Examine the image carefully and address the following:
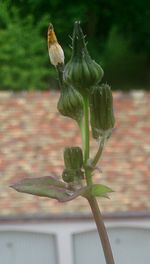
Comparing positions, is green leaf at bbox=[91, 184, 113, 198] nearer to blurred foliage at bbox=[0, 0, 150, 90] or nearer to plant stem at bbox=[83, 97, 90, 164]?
plant stem at bbox=[83, 97, 90, 164]

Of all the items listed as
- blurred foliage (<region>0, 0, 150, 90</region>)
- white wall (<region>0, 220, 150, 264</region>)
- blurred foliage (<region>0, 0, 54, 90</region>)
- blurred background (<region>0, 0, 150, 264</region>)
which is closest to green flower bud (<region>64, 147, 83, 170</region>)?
blurred background (<region>0, 0, 150, 264</region>)

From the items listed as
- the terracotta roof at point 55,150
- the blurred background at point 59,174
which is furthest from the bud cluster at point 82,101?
the terracotta roof at point 55,150

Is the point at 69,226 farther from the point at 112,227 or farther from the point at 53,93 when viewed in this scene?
the point at 53,93

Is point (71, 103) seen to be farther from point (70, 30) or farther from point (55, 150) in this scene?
point (70, 30)

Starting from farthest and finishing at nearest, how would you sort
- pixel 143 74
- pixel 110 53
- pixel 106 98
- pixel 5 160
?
pixel 143 74, pixel 110 53, pixel 5 160, pixel 106 98

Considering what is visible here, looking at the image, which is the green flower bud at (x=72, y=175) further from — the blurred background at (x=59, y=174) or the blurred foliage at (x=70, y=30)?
the blurred foliage at (x=70, y=30)

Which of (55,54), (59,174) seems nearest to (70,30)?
(59,174)

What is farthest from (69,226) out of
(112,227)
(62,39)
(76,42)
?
(76,42)
